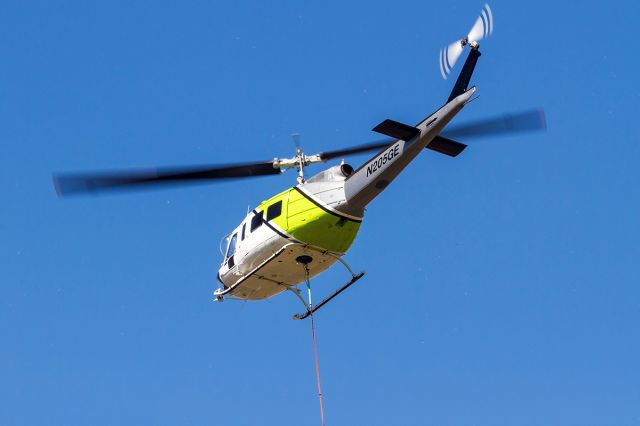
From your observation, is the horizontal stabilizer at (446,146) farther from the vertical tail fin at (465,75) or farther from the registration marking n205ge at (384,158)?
the vertical tail fin at (465,75)

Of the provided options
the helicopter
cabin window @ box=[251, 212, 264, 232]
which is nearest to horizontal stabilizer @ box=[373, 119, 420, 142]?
the helicopter

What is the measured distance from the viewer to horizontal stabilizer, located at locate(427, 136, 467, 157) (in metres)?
28.5

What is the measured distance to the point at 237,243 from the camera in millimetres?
30203

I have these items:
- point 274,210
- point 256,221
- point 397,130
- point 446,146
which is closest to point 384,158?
point 397,130

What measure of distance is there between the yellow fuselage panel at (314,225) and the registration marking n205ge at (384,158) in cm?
147

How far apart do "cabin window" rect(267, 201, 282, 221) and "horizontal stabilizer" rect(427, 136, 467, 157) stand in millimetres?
3855

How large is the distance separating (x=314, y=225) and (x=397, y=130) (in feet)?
10.9

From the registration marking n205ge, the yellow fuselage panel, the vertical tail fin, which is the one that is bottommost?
the yellow fuselage panel

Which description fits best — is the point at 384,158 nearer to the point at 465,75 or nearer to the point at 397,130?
the point at 397,130

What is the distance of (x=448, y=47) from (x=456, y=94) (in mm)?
1061

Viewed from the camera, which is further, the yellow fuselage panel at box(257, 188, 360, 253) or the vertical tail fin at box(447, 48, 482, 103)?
the yellow fuselage panel at box(257, 188, 360, 253)

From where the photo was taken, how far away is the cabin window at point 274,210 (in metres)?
28.5

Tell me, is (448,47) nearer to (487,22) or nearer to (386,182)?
(487,22)

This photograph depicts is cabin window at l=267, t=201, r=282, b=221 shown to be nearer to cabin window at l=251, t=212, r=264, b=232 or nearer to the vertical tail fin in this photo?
cabin window at l=251, t=212, r=264, b=232
